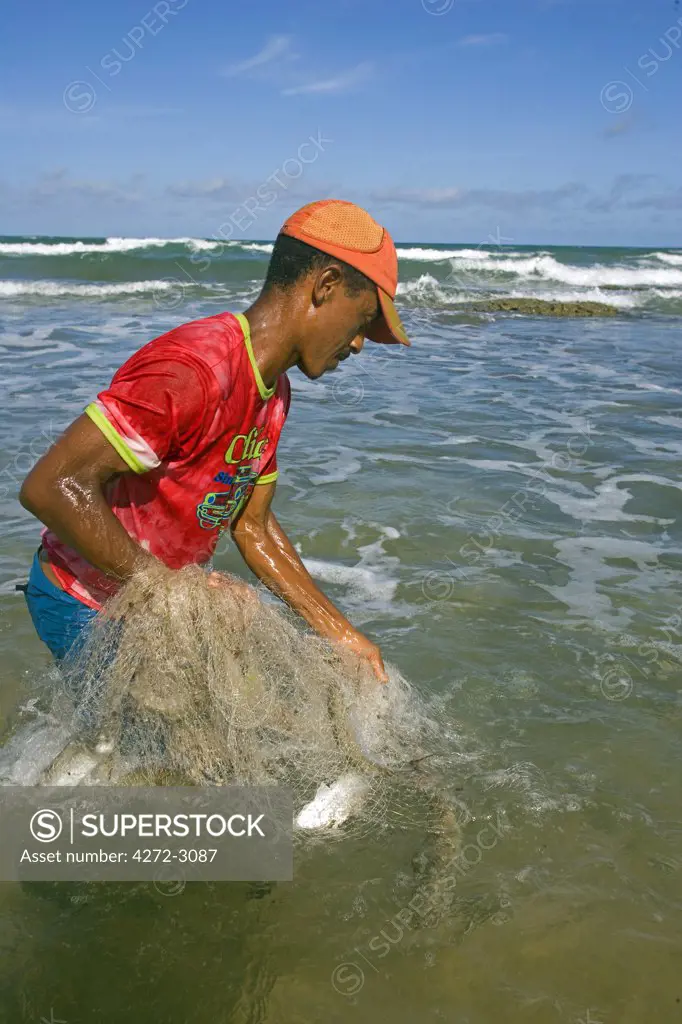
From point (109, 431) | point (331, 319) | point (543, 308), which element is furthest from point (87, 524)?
point (543, 308)

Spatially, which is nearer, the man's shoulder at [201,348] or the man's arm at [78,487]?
the man's arm at [78,487]

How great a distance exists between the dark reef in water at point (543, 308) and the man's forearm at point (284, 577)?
2036cm

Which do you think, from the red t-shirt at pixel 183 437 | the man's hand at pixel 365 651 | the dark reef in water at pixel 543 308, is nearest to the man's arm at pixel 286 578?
the man's hand at pixel 365 651

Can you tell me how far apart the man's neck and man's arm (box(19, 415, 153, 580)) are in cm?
51

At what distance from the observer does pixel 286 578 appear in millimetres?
3078

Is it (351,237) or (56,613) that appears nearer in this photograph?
(351,237)

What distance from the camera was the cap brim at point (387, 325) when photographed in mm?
2416

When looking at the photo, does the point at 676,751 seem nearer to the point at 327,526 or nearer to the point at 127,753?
the point at 127,753

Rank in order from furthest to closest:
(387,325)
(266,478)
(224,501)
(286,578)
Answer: (286,578)
(266,478)
(224,501)
(387,325)

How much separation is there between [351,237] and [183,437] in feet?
2.32

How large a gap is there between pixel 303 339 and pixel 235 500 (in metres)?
0.58

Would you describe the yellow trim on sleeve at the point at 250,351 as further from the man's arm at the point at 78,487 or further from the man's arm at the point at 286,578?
the man's arm at the point at 286,578

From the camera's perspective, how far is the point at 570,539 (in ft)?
20.2

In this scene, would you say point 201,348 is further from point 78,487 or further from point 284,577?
point 284,577
